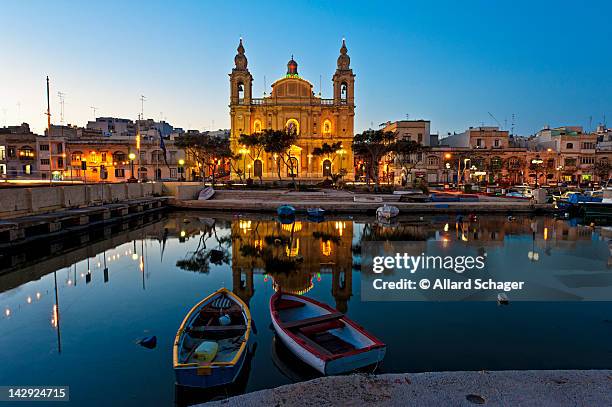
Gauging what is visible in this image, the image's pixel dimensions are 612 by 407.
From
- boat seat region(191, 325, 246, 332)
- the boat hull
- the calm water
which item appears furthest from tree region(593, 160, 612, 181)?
the boat hull

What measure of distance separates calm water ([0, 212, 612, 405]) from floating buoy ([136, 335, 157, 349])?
0.21m

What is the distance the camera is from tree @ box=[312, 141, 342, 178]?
5734cm

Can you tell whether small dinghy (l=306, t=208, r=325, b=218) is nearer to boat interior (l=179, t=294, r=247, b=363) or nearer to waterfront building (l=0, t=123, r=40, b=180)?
boat interior (l=179, t=294, r=247, b=363)

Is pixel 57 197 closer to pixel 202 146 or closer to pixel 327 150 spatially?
pixel 202 146

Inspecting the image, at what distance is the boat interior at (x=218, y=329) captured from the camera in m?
7.99

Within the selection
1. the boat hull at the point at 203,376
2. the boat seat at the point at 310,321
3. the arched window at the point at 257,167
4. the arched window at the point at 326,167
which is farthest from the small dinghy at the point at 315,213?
the arched window at the point at 257,167

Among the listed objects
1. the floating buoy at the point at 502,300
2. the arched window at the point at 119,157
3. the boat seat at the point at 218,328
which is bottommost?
the floating buoy at the point at 502,300

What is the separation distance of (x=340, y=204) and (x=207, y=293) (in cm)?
2556

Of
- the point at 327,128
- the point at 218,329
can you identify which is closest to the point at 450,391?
the point at 218,329

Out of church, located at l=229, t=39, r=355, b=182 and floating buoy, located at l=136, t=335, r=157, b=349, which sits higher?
church, located at l=229, t=39, r=355, b=182

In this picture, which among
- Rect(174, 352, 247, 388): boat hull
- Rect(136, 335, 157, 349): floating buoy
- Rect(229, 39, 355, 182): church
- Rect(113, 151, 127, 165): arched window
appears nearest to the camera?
Rect(174, 352, 247, 388): boat hull

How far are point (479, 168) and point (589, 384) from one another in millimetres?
67451

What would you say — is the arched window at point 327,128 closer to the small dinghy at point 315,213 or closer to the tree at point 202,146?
the tree at point 202,146

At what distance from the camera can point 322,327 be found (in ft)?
29.6
